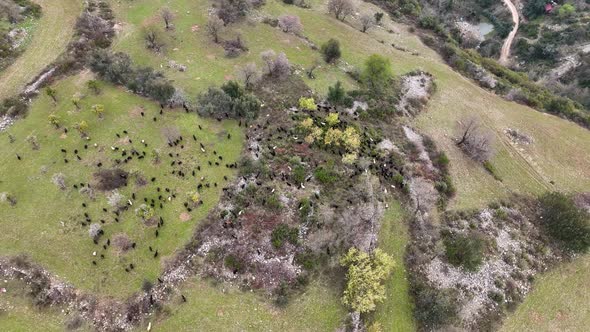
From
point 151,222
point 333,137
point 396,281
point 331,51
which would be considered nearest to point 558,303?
point 396,281

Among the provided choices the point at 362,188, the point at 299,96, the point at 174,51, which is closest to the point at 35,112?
the point at 174,51

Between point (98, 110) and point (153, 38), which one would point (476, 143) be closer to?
point (153, 38)

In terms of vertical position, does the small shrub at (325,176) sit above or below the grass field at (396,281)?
above

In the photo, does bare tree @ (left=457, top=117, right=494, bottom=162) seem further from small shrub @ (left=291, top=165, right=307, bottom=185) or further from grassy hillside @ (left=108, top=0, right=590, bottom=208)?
small shrub @ (left=291, top=165, right=307, bottom=185)

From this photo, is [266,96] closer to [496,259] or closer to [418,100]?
[418,100]

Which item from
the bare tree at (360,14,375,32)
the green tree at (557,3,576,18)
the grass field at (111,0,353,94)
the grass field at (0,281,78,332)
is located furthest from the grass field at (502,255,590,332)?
the green tree at (557,3,576,18)

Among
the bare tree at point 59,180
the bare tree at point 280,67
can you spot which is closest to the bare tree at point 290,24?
the bare tree at point 280,67

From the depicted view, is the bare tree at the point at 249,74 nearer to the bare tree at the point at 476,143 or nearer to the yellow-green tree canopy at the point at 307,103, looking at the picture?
the yellow-green tree canopy at the point at 307,103
